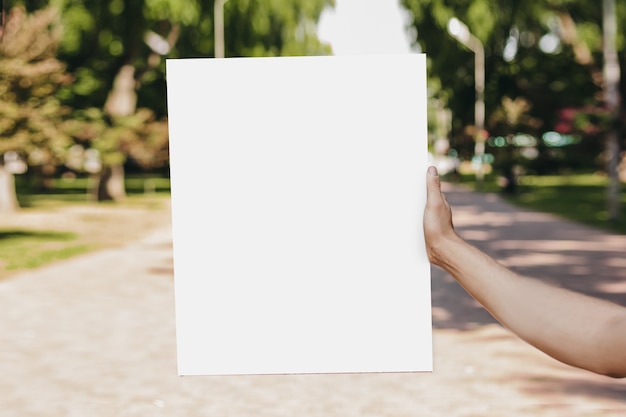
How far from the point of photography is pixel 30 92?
14.9 metres

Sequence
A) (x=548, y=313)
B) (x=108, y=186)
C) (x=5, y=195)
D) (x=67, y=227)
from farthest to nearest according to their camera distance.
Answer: (x=108, y=186) < (x=5, y=195) < (x=67, y=227) < (x=548, y=313)

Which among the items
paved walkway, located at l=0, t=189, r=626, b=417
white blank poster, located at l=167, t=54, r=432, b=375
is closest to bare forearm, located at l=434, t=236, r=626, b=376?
white blank poster, located at l=167, t=54, r=432, b=375

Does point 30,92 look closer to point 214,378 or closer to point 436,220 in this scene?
point 214,378

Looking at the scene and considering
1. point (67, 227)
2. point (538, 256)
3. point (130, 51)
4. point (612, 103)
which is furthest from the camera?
point (130, 51)

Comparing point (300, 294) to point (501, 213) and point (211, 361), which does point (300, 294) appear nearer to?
point (211, 361)

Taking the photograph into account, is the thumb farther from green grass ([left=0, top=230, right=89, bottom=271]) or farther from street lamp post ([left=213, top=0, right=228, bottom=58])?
street lamp post ([left=213, top=0, right=228, bottom=58])

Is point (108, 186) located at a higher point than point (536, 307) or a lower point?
lower

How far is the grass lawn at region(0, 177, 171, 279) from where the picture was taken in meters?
14.4

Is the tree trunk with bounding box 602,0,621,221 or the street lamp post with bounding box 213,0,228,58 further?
the street lamp post with bounding box 213,0,228,58

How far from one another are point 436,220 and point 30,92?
14.3m

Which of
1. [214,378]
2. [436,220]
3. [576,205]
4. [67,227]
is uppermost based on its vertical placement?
[436,220]

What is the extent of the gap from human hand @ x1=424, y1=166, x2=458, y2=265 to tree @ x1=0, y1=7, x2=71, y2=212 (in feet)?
43.9

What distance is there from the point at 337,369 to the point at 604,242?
1425cm

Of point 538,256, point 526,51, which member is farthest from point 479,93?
point 538,256
